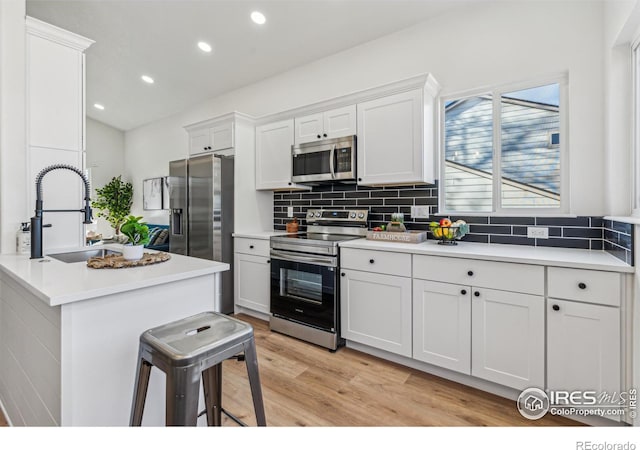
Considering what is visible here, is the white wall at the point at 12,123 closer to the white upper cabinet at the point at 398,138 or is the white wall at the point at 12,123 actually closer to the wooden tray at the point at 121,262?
the wooden tray at the point at 121,262

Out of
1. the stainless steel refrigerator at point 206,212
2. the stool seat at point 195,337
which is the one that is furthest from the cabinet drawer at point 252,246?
the stool seat at point 195,337

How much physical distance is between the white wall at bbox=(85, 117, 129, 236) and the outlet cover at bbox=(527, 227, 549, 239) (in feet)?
24.8

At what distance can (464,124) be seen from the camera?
270 centimetres

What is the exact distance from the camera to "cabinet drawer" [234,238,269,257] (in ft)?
10.7

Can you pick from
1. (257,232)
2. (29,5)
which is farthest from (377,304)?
(29,5)

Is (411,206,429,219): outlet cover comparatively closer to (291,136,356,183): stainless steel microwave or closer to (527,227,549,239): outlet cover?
(291,136,356,183): stainless steel microwave

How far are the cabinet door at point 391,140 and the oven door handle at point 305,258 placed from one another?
79 cm

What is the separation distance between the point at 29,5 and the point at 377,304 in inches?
192

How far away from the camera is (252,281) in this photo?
339 centimetres

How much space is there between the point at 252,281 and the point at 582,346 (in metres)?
2.74

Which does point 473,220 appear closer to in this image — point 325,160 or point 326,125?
point 325,160

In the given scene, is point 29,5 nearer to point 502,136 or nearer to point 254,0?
point 254,0

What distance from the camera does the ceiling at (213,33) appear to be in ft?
9.34

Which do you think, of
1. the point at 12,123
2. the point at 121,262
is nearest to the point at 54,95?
the point at 12,123
